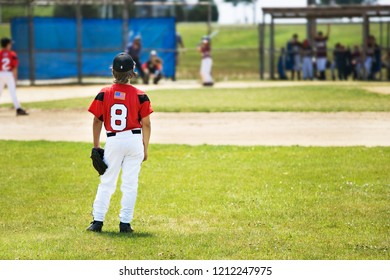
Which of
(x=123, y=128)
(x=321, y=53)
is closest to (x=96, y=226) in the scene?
(x=123, y=128)

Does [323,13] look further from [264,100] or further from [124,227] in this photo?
[124,227]

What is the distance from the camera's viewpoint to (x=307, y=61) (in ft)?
121

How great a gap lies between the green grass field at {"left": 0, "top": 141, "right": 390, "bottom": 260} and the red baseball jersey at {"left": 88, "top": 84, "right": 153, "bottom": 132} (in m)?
1.07

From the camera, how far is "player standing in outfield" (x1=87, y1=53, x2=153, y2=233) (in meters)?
9.41

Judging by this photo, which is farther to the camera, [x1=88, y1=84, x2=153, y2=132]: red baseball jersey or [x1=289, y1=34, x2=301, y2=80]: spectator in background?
[x1=289, y1=34, x2=301, y2=80]: spectator in background

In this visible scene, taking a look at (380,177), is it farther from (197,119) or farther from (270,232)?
(197,119)

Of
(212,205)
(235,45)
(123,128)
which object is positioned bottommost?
(235,45)

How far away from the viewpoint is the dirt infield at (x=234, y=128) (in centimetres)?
1780

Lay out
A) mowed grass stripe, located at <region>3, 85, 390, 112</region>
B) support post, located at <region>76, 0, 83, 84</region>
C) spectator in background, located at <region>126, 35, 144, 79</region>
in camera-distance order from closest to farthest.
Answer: mowed grass stripe, located at <region>3, 85, 390, 112</region> < spectator in background, located at <region>126, 35, 144, 79</region> < support post, located at <region>76, 0, 83, 84</region>

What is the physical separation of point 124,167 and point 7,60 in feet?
45.2

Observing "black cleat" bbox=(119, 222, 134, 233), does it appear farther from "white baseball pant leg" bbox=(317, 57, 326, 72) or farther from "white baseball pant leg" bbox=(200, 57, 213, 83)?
"white baseball pant leg" bbox=(317, 57, 326, 72)

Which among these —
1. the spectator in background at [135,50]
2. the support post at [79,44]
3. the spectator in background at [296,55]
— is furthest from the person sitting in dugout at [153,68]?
the spectator in background at [296,55]

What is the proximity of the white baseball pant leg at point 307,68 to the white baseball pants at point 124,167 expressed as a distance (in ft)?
91.7

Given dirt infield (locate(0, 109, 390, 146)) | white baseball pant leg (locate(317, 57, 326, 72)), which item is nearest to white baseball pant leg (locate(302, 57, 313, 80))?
white baseball pant leg (locate(317, 57, 326, 72))
